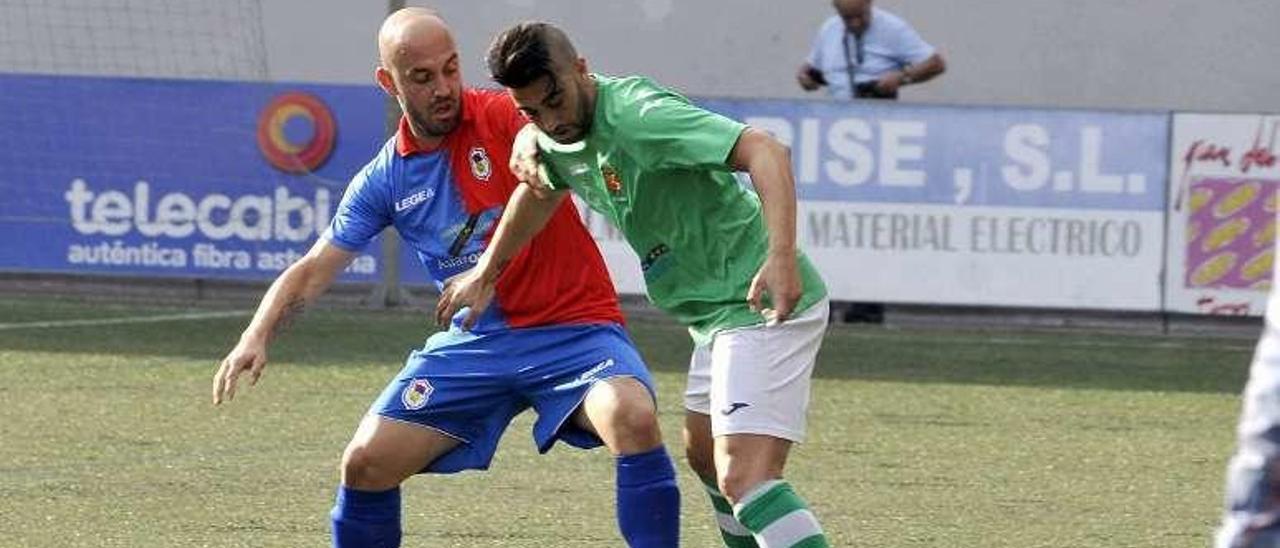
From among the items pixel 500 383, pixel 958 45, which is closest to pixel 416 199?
pixel 500 383

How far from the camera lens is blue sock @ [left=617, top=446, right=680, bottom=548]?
252 inches

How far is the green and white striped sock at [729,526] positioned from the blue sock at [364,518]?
78 centimetres

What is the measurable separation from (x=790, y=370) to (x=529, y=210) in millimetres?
762

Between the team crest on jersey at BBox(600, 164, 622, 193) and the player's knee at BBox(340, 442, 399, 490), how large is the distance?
36.5 inches

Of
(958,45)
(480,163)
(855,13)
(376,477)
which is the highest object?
(480,163)

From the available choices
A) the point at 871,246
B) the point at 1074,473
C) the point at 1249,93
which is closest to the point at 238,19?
the point at 871,246

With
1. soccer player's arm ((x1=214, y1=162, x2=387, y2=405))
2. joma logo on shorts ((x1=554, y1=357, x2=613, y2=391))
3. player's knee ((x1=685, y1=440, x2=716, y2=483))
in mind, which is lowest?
player's knee ((x1=685, y1=440, x2=716, y2=483))

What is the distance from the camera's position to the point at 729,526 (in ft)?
22.0

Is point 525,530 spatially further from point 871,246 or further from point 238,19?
point 238,19

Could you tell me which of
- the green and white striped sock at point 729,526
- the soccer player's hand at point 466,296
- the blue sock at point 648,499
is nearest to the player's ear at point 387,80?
the soccer player's hand at point 466,296

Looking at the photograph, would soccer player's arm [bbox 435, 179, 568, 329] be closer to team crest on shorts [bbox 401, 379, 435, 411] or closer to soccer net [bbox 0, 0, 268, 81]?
team crest on shorts [bbox 401, 379, 435, 411]

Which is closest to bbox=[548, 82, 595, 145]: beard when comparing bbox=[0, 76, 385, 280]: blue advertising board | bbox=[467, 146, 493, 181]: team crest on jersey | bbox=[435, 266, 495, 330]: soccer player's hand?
bbox=[435, 266, 495, 330]: soccer player's hand

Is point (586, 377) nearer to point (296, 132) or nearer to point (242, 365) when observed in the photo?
point (242, 365)

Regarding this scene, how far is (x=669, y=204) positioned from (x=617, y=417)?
567 mm
